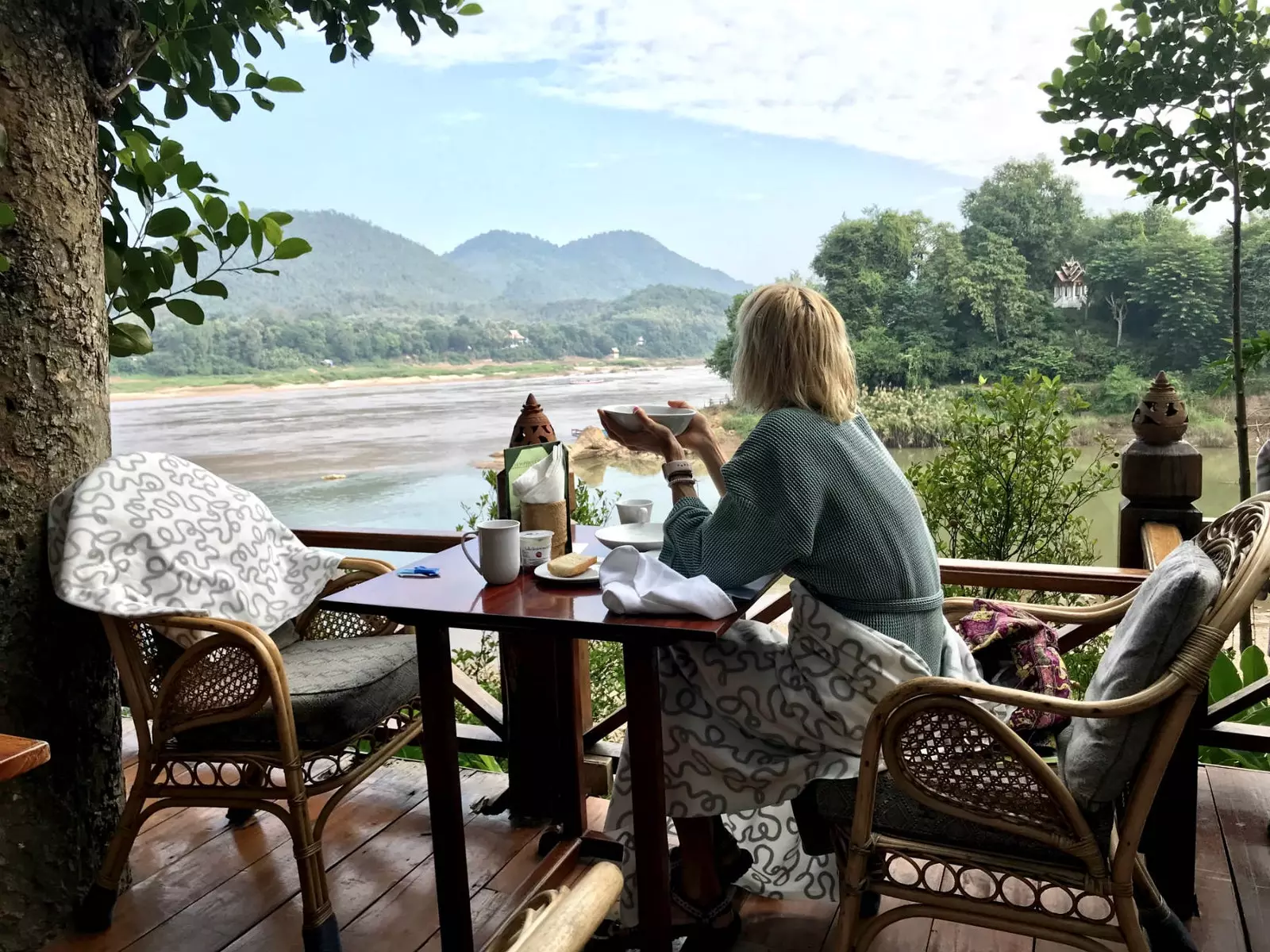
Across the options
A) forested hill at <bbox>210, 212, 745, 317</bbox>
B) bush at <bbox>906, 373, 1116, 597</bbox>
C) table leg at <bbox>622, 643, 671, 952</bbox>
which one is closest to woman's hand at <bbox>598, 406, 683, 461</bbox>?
table leg at <bbox>622, 643, 671, 952</bbox>

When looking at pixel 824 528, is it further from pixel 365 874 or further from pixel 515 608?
pixel 365 874

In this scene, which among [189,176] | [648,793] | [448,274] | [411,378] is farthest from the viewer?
[448,274]

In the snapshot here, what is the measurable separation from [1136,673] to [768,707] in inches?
21.4

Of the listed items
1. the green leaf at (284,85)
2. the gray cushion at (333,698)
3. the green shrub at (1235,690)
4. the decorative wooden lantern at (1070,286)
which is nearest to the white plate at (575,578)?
the gray cushion at (333,698)

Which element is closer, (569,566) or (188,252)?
(569,566)

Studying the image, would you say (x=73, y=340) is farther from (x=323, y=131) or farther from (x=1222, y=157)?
(x=323, y=131)

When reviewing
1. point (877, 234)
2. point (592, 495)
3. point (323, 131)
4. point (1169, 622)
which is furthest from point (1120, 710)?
point (323, 131)

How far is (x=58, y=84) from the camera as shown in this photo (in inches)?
70.9

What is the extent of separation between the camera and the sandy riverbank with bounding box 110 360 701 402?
511cm

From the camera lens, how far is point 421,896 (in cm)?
191

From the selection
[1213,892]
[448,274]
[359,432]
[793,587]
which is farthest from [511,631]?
[448,274]

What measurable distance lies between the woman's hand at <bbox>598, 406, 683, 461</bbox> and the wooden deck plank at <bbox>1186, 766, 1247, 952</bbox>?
4.27 ft

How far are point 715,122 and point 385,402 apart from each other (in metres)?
3.37

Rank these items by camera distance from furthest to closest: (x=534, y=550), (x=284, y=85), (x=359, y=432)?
(x=359, y=432) < (x=284, y=85) < (x=534, y=550)
